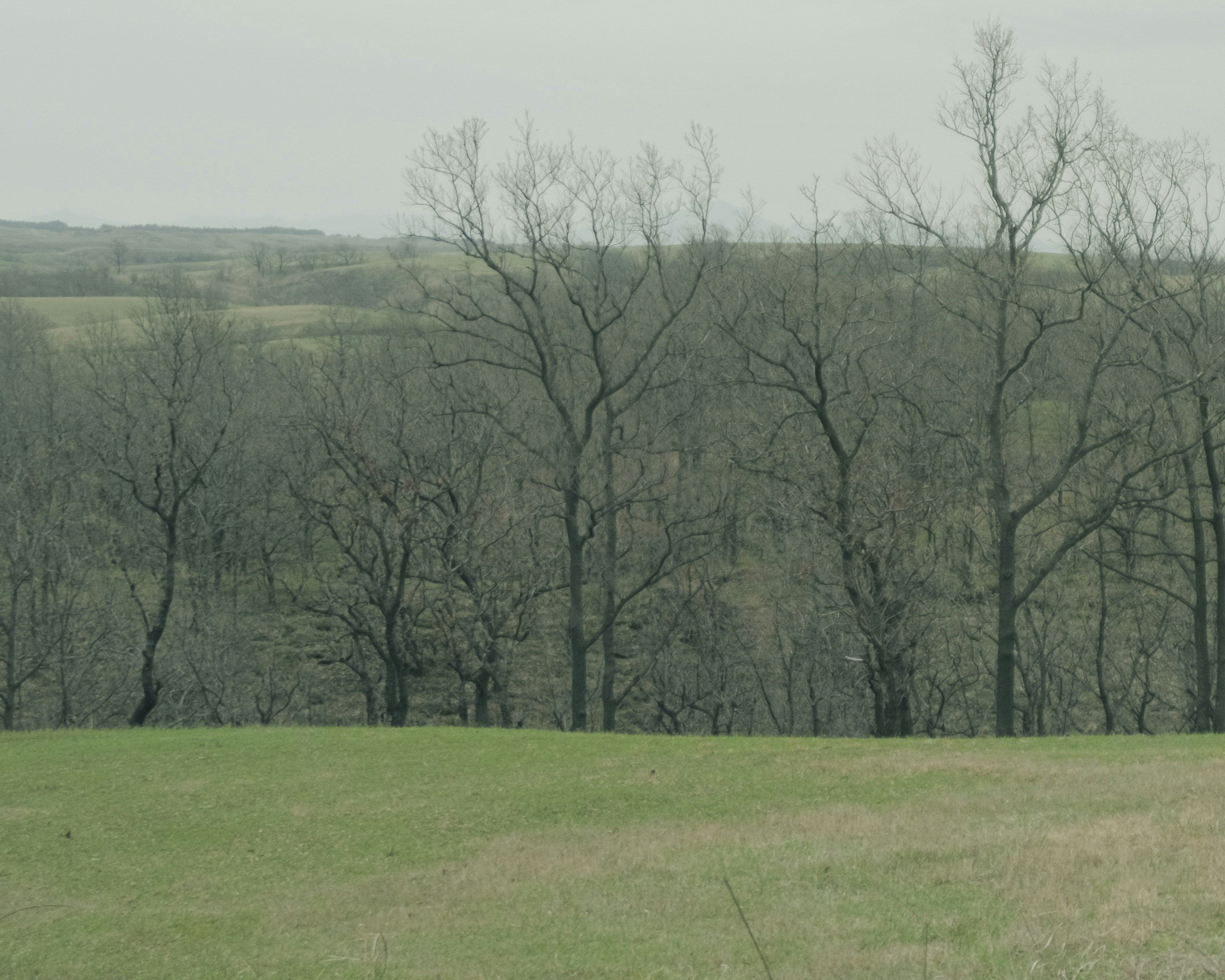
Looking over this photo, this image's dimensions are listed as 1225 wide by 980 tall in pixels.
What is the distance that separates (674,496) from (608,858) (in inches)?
1324

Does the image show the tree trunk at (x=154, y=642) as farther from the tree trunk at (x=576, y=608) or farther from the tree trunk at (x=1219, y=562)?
the tree trunk at (x=1219, y=562)

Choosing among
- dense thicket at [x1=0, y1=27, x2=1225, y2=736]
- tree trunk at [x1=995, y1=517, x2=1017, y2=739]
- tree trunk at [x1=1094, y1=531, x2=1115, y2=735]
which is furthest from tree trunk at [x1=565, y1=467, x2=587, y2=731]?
tree trunk at [x1=1094, y1=531, x2=1115, y2=735]

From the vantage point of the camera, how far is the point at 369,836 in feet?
50.3

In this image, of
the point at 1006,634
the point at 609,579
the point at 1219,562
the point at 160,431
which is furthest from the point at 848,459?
the point at 160,431

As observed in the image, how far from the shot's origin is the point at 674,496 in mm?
46469

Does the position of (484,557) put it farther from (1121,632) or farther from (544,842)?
(1121,632)

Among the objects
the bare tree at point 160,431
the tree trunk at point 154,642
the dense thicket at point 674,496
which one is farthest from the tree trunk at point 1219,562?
the tree trunk at point 154,642

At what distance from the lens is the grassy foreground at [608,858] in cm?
885

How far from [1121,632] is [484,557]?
2855 cm

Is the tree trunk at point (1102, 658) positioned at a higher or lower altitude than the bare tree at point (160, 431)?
lower

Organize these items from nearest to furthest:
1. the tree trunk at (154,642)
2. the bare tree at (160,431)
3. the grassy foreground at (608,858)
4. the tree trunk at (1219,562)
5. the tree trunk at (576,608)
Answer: the grassy foreground at (608,858)
the tree trunk at (1219,562)
the tree trunk at (154,642)
the tree trunk at (576,608)
the bare tree at (160,431)

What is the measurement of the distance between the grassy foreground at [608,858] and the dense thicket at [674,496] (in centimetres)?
799

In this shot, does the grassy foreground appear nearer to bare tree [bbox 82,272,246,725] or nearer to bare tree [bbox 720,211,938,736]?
bare tree [bbox 720,211,938,736]

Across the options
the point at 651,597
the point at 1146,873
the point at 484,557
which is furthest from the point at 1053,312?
the point at 651,597
